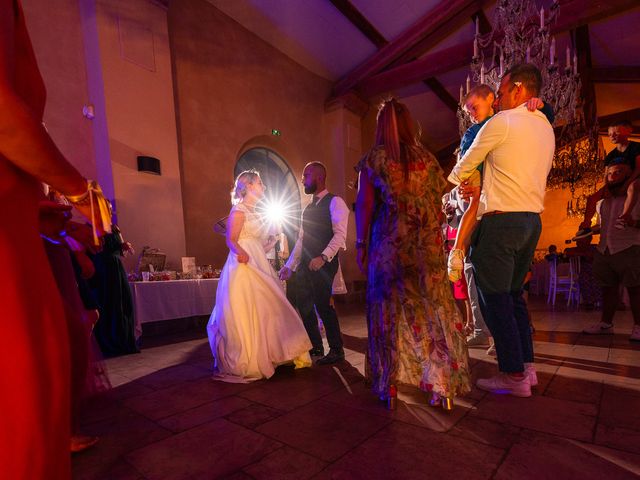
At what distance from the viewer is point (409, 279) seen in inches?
70.4

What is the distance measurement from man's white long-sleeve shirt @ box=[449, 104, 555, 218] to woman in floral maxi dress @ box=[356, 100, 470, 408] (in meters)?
0.29

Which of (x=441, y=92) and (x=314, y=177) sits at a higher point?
(x=441, y=92)

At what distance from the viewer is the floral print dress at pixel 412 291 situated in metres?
1.75

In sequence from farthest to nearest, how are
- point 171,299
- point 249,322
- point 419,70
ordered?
point 419,70, point 171,299, point 249,322

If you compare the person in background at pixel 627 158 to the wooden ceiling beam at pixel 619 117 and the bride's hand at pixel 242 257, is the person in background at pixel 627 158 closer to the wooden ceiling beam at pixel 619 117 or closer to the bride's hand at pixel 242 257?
the bride's hand at pixel 242 257

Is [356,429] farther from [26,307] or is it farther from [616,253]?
[616,253]

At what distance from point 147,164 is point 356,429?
4378 mm

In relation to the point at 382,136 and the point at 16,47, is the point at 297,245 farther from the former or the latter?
the point at 16,47

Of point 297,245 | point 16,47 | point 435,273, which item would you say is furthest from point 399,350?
point 16,47

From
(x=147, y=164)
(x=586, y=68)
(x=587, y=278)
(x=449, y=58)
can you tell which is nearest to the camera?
(x=147, y=164)

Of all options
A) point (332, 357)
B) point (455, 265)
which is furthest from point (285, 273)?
point (455, 265)

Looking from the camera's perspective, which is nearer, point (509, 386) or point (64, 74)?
point (509, 386)

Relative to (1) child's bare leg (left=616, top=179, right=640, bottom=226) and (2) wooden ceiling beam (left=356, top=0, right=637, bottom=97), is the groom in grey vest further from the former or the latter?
(2) wooden ceiling beam (left=356, top=0, right=637, bottom=97)

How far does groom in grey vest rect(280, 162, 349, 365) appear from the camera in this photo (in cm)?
275
